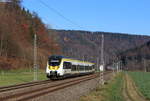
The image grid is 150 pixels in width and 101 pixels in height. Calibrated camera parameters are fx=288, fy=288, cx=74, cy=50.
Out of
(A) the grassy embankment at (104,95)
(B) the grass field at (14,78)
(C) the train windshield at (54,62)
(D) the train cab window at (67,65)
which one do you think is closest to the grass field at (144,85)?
(A) the grassy embankment at (104,95)

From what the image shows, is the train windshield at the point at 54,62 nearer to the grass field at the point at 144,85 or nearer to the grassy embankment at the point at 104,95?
the grass field at the point at 144,85

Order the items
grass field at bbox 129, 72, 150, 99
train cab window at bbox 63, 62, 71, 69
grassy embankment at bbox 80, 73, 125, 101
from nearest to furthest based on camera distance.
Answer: grassy embankment at bbox 80, 73, 125, 101 → grass field at bbox 129, 72, 150, 99 → train cab window at bbox 63, 62, 71, 69

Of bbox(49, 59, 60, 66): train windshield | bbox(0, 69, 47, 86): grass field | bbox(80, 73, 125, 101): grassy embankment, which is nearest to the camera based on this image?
bbox(80, 73, 125, 101): grassy embankment

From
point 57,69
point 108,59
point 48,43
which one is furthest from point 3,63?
point 108,59

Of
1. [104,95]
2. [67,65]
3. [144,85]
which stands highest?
[67,65]

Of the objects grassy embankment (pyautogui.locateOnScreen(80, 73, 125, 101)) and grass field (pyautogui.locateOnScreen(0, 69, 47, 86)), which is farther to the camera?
grass field (pyautogui.locateOnScreen(0, 69, 47, 86))

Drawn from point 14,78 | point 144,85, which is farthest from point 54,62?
point 144,85

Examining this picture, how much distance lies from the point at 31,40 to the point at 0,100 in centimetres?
8026

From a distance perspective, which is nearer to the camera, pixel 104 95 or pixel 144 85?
pixel 104 95

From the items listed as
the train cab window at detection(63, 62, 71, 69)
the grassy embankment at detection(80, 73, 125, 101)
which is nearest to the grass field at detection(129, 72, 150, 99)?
the grassy embankment at detection(80, 73, 125, 101)

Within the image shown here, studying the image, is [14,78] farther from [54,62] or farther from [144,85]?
[144,85]

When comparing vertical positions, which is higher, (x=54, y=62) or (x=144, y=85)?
(x=54, y=62)

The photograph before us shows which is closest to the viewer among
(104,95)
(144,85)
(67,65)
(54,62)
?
(104,95)

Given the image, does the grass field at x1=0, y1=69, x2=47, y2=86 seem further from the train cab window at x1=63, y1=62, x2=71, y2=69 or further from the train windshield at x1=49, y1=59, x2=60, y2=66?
the train cab window at x1=63, y1=62, x2=71, y2=69
